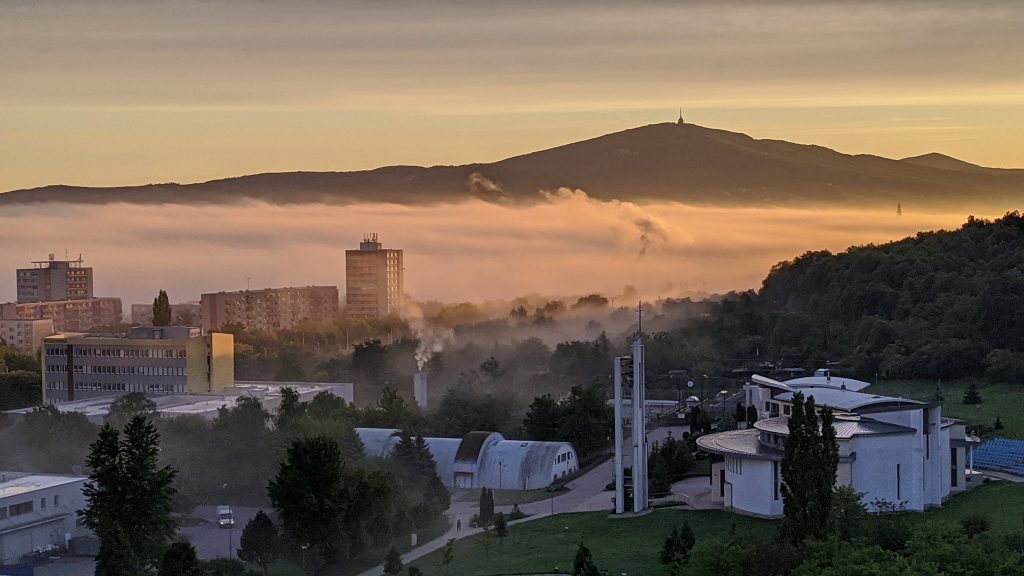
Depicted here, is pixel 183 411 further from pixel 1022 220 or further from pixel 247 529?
pixel 1022 220

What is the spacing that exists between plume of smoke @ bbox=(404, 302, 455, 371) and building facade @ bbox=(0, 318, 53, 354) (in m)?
22.1

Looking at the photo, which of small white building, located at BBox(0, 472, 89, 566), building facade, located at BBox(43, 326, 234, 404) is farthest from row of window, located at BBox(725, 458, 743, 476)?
building facade, located at BBox(43, 326, 234, 404)

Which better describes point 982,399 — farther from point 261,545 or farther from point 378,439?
point 261,545

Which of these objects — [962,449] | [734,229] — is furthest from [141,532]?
[734,229]

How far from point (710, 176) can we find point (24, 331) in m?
44.4

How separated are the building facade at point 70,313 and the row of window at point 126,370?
135 ft

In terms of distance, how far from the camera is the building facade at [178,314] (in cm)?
10094

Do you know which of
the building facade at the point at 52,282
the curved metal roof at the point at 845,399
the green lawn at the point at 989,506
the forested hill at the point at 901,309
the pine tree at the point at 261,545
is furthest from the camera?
the building facade at the point at 52,282

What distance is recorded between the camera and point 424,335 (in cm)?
8762

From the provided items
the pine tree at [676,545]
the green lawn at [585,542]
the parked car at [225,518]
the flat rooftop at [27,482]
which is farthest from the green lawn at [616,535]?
the flat rooftop at [27,482]

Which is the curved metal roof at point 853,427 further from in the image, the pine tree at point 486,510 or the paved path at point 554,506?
the pine tree at point 486,510

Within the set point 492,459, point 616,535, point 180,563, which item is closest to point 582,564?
point 616,535

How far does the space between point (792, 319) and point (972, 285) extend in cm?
755

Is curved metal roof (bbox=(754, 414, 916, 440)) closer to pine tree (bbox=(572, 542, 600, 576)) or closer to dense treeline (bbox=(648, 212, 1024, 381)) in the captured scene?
pine tree (bbox=(572, 542, 600, 576))
